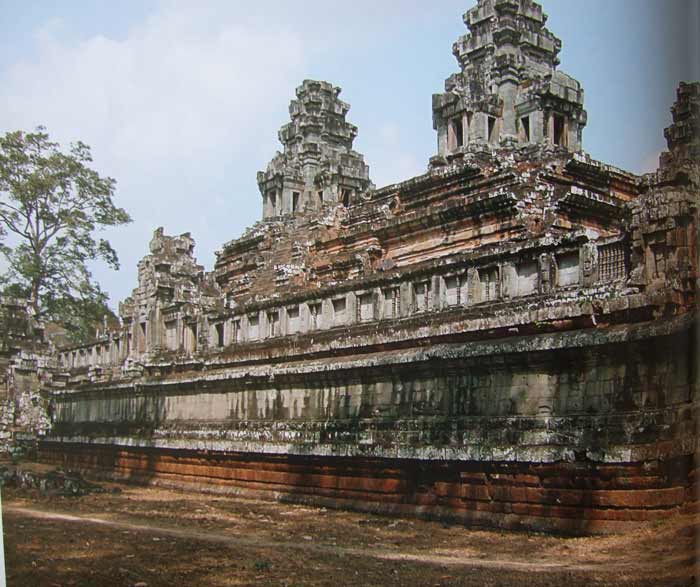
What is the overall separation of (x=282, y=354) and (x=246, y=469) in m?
2.49

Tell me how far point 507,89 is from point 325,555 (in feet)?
68.1

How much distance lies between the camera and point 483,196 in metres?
19.7

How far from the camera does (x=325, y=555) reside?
35.5ft

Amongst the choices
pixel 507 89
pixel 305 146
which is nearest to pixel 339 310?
pixel 507 89

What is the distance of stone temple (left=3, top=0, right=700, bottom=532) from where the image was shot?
11.2m

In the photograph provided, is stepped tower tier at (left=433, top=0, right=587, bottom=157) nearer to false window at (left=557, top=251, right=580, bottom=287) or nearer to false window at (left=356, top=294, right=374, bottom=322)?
false window at (left=356, top=294, right=374, bottom=322)

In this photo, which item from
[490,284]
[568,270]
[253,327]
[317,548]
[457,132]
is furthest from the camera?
[457,132]

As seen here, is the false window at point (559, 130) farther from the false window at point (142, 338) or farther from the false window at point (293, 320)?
the false window at point (142, 338)

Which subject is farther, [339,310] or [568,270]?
[339,310]

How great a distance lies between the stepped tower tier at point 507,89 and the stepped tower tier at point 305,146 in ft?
44.6

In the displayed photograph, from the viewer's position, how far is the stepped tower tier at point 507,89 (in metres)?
26.4

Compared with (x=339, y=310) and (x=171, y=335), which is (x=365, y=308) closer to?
(x=339, y=310)

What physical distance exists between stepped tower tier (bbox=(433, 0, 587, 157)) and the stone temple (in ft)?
0.26

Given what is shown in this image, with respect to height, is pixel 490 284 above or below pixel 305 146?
below
